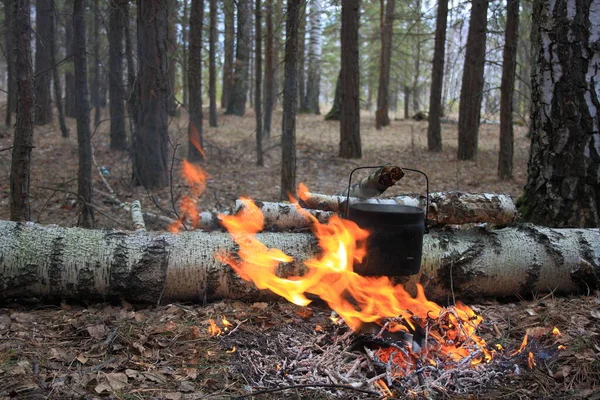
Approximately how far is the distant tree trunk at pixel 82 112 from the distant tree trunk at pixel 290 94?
105 inches

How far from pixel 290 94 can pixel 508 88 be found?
536cm

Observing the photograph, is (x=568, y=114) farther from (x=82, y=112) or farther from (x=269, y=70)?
(x=269, y=70)

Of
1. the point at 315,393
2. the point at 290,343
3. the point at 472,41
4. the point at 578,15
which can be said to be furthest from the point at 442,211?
the point at 472,41

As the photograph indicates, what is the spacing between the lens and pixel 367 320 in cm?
347

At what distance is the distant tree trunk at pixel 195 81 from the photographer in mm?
11128

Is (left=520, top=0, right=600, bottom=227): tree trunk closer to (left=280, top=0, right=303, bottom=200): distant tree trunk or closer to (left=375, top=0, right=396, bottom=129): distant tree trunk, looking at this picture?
(left=280, top=0, right=303, bottom=200): distant tree trunk

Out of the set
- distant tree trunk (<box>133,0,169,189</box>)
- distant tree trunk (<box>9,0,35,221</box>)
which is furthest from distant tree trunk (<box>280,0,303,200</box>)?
distant tree trunk (<box>9,0,35,221</box>)

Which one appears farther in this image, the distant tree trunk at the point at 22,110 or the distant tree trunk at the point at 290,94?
the distant tree trunk at the point at 290,94

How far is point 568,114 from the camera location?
5.09m

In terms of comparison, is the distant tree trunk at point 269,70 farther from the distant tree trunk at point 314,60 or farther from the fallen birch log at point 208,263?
the fallen birch log at point 208,263

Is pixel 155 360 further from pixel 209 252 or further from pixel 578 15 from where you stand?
pixel 578 15

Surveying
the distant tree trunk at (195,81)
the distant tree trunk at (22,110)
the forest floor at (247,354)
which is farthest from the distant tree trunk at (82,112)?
the distant tree trunk at (195,81)

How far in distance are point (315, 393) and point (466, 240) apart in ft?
7.78

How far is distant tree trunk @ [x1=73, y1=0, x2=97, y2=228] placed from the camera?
241 inches
